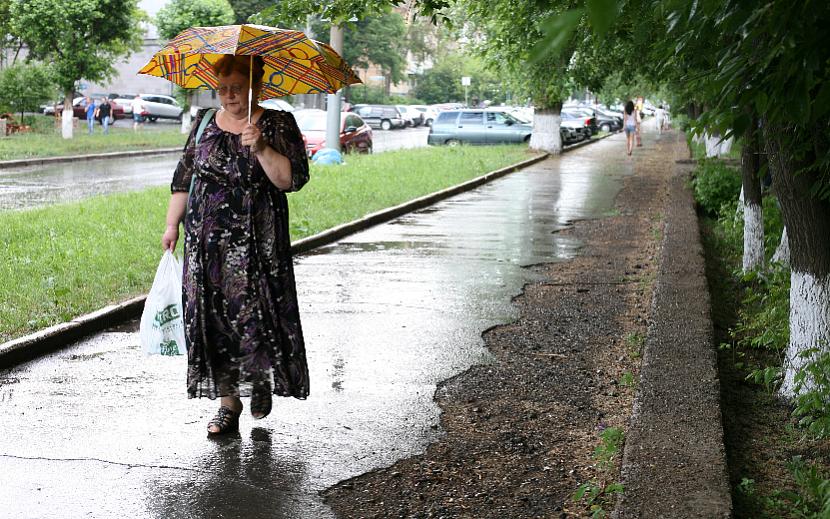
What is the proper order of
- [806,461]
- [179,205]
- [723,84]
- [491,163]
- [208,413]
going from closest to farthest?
[723,84], [806,461], [179,205], [208,413], [491,163]

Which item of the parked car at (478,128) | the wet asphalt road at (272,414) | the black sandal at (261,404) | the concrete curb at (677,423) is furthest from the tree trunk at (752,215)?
the parked car at (478,128)

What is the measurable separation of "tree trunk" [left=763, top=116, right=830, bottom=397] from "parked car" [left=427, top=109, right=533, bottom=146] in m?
27.1

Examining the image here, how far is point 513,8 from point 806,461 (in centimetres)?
562

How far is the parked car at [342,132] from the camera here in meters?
22.3

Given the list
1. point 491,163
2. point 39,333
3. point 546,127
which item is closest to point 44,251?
point 39,333

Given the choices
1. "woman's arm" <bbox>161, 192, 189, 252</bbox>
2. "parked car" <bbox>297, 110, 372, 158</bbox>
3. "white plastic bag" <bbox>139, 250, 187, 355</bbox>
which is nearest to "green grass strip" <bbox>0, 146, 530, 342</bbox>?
"white plastic bag" <bbox>139, 250, 187, 355</bbox>

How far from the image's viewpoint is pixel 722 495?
3.26 metres

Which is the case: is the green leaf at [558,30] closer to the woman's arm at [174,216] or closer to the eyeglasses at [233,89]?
the eyeglasses at [233,89]

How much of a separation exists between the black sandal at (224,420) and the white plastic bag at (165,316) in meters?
0.37

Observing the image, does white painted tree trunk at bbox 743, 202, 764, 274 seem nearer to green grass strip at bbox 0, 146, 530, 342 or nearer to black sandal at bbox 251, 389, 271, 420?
green grass strip at bbox 0, 146, 530, 342

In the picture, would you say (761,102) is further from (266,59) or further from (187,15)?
(187,15)

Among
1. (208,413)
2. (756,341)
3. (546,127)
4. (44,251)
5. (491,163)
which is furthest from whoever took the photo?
(546,127)

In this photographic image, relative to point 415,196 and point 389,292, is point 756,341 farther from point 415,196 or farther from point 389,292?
point 415,196

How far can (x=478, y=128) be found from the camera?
3231 centimetres
